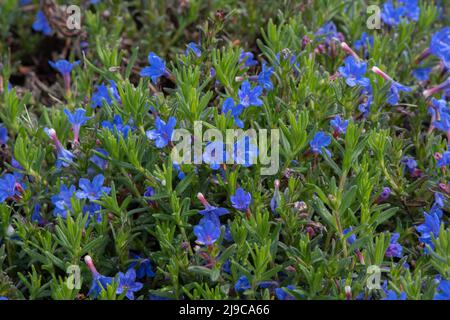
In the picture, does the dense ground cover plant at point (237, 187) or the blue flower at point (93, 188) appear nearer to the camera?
the dense ground cover plant at point (237, 187)

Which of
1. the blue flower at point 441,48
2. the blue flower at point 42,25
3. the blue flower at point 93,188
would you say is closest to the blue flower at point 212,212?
the blue flower at point 93,188

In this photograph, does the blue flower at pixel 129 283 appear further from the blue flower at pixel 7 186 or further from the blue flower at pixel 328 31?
the blue flower at pixel 328 31

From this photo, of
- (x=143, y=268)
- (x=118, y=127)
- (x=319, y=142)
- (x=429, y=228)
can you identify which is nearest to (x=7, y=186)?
(x=118, y=127)

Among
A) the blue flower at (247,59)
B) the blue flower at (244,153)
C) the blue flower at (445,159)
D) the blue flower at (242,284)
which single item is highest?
the blue flower at (247,59)

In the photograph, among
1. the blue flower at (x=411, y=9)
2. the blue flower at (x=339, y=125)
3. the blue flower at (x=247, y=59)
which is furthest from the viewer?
the blue flower at (x=411, y=9)

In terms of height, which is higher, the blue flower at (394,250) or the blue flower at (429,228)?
the blue flower at (429,228)

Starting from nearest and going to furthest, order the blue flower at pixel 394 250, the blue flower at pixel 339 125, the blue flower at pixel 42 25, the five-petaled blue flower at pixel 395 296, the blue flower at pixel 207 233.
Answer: the five-petaled blue flower at pixel 395 296
the blue flower at pixel 207 233
the blue flower at pixel 394 250
the blue flower at pixel 339 125
the blue flower at pixel 42 25

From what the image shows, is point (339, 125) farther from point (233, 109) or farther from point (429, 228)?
point (429, 228)
